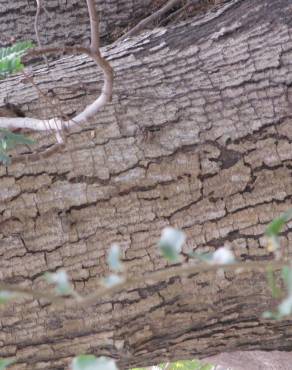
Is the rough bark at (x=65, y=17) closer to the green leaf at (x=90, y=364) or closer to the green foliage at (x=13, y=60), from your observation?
the green foliage at (x=13, y=60)

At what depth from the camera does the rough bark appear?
227 centimetres

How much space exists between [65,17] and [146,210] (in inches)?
42.0

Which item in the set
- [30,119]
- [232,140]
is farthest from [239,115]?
[30,119]

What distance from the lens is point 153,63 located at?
5.41 feet

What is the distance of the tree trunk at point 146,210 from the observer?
1462mm

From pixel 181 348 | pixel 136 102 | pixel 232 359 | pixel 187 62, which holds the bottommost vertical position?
pixel 181 348

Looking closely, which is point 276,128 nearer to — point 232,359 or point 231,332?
point 231,332

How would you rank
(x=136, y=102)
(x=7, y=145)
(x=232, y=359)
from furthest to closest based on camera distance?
(x=232, y=359) < (x=136, y=102) < (x=7, y=145)

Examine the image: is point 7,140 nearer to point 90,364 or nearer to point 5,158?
point 5,158

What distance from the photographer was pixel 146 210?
4.82 feet

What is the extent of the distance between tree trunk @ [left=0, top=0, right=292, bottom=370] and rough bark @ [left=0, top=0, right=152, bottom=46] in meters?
0.81

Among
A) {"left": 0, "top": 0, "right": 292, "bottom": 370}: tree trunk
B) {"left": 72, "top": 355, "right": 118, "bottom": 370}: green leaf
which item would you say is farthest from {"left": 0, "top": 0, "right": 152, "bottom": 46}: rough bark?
{"left": 72, "top": 355, "right": 118, "bottom": 370}: green leaf

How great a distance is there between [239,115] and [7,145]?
52 cm

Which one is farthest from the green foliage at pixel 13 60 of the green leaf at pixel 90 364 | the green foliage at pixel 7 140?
the green leaf at pixel 90 364
